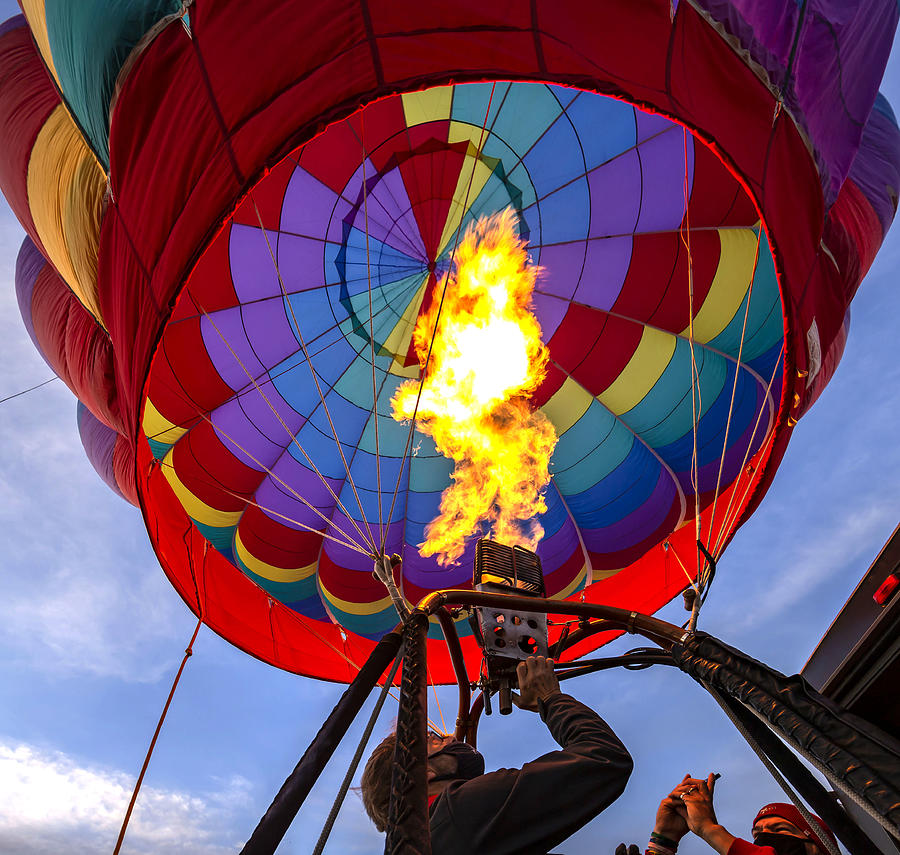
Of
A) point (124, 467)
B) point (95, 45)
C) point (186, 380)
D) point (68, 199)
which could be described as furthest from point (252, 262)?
point (95, 45)

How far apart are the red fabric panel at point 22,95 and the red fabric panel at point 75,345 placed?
85 centimetres

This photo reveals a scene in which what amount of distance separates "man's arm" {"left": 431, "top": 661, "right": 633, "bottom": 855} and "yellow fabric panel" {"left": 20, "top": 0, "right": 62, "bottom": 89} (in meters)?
3.22

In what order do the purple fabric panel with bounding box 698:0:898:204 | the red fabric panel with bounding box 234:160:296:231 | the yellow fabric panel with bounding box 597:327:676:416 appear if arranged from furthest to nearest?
1. the yellow fabric panel with bounding box 597:327:676:416
2. the red fabric panel with bounding box 234:160:296:231
3. the purple fabric panel with bounding box 698:0:898:204

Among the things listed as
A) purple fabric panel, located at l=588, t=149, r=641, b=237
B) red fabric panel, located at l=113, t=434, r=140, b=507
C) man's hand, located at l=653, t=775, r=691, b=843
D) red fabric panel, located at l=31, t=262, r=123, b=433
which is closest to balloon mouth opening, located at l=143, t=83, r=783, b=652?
purple fabric panel, located at l=588, t=149, r=641, b=237

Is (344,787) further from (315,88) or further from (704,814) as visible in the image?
(315,88)

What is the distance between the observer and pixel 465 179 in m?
4.55

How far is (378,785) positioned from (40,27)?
3254 millimetres

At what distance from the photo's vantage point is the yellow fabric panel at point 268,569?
16.5 feet

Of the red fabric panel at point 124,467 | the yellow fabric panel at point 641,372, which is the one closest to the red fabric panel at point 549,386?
the yellow fabric panel at point 641,372

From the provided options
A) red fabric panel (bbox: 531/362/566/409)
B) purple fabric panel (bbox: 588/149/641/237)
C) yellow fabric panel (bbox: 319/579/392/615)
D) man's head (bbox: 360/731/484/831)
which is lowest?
man's head (bbox: 360/731/484/831)

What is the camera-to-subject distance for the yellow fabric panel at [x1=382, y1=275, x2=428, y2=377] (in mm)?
4922

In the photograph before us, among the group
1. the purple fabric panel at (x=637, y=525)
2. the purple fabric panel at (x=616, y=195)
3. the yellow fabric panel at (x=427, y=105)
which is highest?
the yellow fabric panel at (x=427, y=105)

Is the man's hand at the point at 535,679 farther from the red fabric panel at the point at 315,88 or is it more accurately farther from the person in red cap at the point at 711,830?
the red fabric panel at the point at 315,88

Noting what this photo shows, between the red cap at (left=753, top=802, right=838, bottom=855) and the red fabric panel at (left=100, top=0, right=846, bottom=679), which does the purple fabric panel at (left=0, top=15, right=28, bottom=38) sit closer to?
the red fabric panel at (left=100, top=0, right=846, bottom=679)
